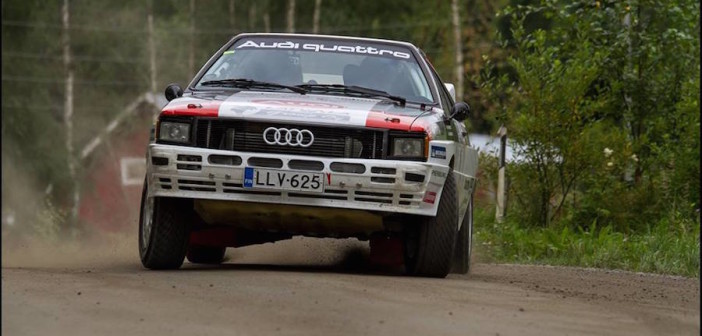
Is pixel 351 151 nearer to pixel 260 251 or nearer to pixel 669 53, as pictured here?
pixel 260 251

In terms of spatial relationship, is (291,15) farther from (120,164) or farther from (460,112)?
(460,112)

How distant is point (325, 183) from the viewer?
852 cm

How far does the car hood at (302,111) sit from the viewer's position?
865cm

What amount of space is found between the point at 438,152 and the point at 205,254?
106 inches

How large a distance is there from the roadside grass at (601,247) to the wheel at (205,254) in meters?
2.86

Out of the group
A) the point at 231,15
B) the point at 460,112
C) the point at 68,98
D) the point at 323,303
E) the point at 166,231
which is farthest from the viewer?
the point at 231,15

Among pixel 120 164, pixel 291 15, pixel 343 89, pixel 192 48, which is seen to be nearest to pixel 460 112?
pixel 343 89

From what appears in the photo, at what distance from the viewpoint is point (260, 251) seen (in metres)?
12.1

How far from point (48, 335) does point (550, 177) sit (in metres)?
9.44

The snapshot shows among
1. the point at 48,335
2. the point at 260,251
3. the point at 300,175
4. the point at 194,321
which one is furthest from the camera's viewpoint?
the point at 260,251

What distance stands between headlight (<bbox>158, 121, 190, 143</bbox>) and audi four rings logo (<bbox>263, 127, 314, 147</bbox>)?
0.50m

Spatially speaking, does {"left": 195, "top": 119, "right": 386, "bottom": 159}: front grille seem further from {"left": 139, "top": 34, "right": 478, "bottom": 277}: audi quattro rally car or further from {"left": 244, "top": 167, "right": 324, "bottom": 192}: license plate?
{"left": 244, "top": 167, "right": 324, "bottom": 192}: license plate

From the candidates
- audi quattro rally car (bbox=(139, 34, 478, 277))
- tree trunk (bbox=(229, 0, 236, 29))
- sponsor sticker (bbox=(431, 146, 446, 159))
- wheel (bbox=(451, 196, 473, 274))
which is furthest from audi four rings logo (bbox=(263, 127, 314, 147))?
tree trunk (bbox=(229, 0, 236, 29))

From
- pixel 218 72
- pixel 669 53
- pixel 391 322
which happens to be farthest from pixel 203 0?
pixel 391 322
